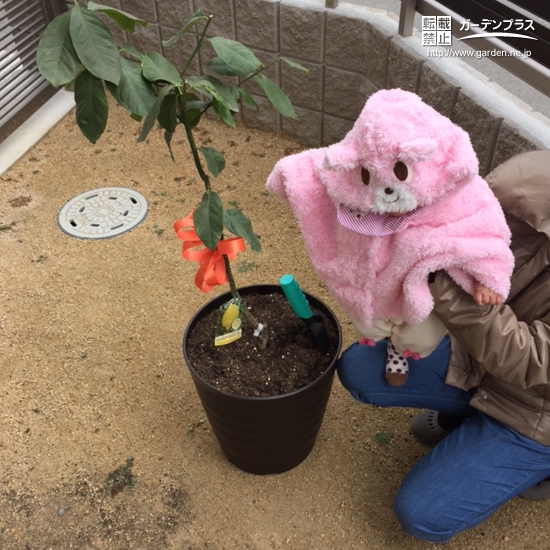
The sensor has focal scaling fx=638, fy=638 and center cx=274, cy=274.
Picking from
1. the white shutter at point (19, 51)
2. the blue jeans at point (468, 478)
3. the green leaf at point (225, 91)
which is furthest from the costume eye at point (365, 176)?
the white shutter at point (19, 51)

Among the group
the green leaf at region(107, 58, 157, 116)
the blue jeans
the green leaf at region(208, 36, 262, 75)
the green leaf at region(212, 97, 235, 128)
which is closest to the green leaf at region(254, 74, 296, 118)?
the green leaf at region(208, 36, 262, 75)

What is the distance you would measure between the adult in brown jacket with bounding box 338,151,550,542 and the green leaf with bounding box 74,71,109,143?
717 millimetres

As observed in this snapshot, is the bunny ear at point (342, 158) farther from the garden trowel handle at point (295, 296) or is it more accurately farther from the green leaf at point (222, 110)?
the garden trowel handle at point (295, 296)

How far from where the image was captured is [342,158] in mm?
1168

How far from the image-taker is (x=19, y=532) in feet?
5.77

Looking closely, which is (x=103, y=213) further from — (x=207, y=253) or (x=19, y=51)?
(x=207, y=253)

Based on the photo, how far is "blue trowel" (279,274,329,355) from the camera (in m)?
1.62

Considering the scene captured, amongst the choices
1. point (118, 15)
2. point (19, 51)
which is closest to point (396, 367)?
point (118, 15)

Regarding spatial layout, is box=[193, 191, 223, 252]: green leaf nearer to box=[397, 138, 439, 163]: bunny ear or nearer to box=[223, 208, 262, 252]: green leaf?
box=[223, 208, 262, 252]: green leaf

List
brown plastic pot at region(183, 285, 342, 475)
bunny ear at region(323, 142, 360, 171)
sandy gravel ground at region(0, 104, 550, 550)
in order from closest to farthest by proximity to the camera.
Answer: bunny ear at region(323, 142, 360, 171)
brown plastic pot at region(183, 285, 342, 475)
sandy gravel ground at region(0, 104, 550, 550)

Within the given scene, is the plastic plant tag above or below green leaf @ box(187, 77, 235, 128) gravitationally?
below

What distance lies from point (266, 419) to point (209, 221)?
564 mm

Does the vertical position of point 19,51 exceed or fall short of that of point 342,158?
it falls short

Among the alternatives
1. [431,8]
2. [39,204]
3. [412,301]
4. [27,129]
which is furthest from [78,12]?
[27,129]
